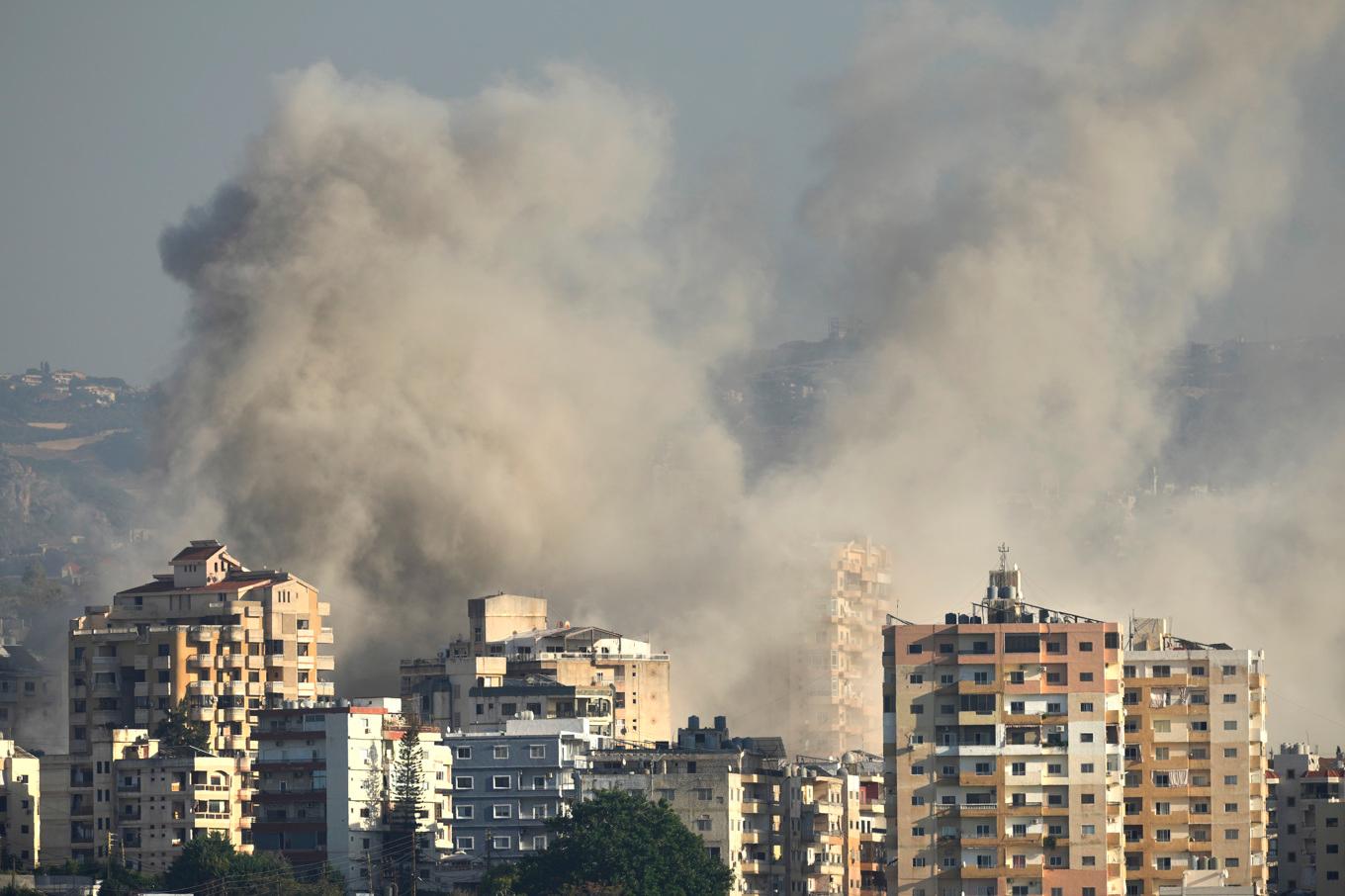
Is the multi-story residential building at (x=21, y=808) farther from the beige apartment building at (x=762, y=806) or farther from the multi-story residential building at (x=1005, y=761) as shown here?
the multi-story residential building at (x=1005, y=761)

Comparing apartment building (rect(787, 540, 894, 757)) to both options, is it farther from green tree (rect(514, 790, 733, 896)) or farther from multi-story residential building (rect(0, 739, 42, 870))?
green tree (rect(514, 790, 733, 896))

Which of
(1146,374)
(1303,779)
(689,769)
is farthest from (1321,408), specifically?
(689,769)

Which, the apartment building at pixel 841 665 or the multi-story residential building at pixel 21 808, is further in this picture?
the apartment building at pixel 841 665

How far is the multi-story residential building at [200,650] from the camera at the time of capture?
83250mm

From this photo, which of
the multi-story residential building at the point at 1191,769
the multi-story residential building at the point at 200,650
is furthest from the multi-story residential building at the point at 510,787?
the multi-story residential building at the point at 1191,769

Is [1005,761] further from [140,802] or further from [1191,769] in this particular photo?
[140,802]

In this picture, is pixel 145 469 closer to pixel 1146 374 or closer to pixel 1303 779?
pixel 1303 779

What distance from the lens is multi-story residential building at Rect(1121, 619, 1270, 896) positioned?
2596 inches

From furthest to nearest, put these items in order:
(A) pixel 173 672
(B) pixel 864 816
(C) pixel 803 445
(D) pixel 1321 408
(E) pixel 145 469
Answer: (D) pixel 1321 408 → (C) pixel 803 445 → (E) pixel 145 469 → (A) pixel 173 672 → (B) pixel 864 816

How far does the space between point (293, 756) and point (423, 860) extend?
357 cm

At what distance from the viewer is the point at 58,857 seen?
241 feet

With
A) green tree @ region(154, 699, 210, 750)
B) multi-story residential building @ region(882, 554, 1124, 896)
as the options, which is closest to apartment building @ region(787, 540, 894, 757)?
green tree @ region(154, 699, 210, 750)

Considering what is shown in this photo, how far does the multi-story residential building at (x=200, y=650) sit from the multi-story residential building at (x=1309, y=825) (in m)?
22.7

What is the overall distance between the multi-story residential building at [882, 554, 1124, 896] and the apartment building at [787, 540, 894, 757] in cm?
3216
